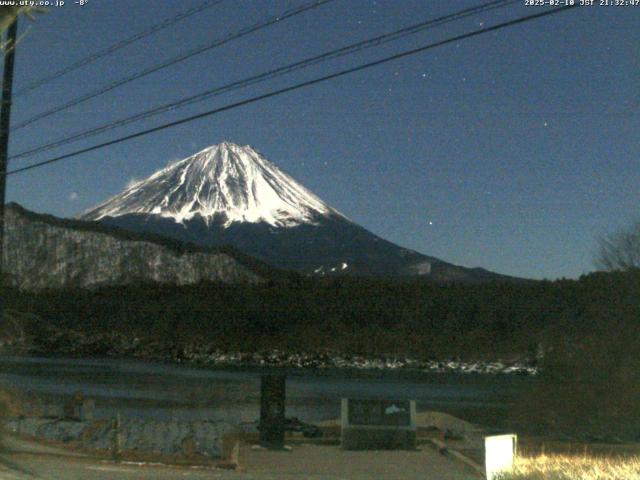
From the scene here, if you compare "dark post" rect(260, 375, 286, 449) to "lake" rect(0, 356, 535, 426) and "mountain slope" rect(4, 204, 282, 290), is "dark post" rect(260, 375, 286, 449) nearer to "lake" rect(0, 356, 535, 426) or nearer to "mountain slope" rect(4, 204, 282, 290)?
"lake" rect(0, 356, 535, 426)

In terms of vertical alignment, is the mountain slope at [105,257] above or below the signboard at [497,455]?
above

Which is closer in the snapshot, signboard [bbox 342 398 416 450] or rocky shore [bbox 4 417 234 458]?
signboard [bbox 342 398 416 450]

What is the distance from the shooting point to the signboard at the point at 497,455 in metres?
10.0

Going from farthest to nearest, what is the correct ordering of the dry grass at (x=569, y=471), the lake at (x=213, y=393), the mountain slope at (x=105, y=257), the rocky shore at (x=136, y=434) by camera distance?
the mountain slope at (x=105, y=257) < the lake at (x=213, y=393) < the rocky shore at (x=136, y=434) < the dry grass at (x=569, y=471)

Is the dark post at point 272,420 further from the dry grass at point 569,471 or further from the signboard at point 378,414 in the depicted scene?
the dry grass at point 569,471

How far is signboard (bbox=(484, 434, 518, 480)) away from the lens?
32.9 feet

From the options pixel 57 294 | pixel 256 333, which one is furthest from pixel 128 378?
pixel 57 294

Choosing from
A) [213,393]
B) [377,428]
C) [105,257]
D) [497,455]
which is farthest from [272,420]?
[105,257]

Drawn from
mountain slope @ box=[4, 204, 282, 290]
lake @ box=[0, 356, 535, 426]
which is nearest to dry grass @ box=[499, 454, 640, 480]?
lake @ box=[0, 356, 535, 426]

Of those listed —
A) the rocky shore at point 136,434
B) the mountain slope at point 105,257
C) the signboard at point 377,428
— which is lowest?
the rocky shore at point 136,434

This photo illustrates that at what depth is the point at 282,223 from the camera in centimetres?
15638

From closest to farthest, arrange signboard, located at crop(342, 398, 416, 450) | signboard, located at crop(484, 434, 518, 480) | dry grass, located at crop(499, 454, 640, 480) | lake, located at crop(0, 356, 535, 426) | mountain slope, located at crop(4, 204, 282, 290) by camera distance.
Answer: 1. dry grass, located at crop(499, 454, 640, 480)
2. signboard, located at crop(484, 434, 518, 480)
3. signboard, located at crop(342, 398, 416, 450)
4. lake, located at crop(0, 356, 535, 426)
5. mountain slope, located at crop(4, 204, 282, 290)

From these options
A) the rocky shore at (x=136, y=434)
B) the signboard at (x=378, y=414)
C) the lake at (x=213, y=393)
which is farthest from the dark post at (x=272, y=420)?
the lake at (x=213, y=393)

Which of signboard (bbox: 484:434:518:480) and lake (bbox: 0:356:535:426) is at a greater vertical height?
signboard (bbox: 484:434:518:480)
